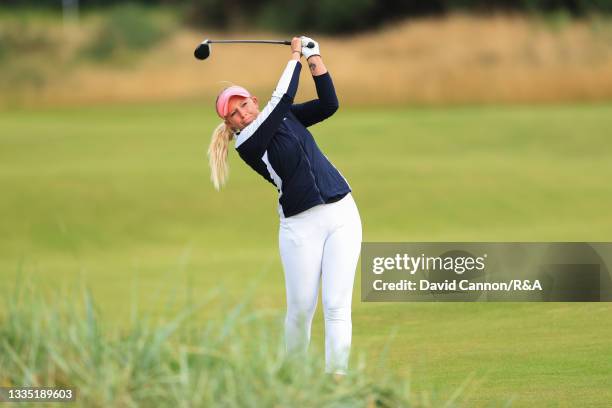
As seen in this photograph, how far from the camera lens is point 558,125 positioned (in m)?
24.4

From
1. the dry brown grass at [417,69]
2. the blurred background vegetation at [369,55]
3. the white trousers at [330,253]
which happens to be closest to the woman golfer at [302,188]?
the white trousers at [330,253]

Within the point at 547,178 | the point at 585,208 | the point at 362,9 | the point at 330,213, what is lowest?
the point at 330,213

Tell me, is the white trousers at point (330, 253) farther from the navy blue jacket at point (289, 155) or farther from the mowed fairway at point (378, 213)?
the mowed fairway at point (378, 213)

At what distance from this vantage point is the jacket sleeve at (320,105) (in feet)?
21.6

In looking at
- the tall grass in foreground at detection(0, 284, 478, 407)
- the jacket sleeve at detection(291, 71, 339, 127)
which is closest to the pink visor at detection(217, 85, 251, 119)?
the jacket sleeve at detection(291, 71, 339, 127)

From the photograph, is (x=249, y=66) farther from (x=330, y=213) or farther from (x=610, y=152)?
(x=330, y=213)

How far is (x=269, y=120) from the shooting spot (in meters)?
6.33

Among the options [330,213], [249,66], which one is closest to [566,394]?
[330,213]

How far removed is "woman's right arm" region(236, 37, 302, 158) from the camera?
20.8ft

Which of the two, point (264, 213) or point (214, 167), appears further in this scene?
point (264, 213)

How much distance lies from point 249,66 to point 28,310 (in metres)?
32.1

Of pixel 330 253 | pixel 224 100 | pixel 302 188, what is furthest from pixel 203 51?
pixel 330 253

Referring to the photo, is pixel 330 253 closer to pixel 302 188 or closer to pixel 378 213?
pixel 302 188

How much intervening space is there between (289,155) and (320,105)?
0.37 m
